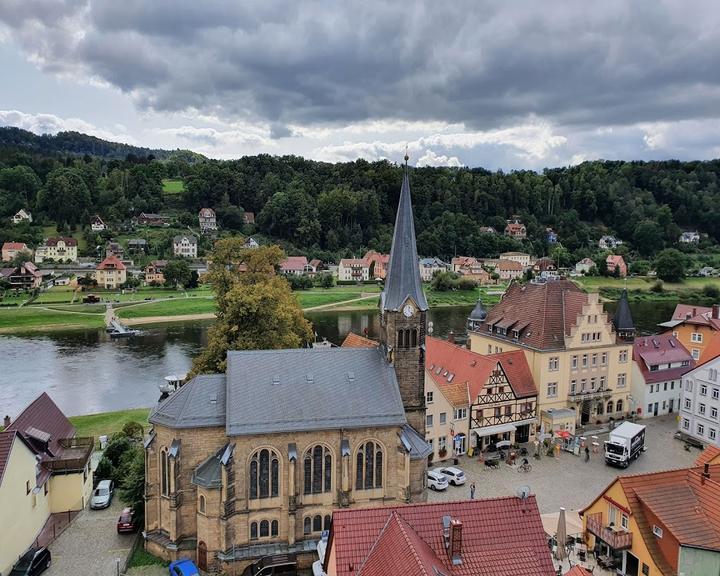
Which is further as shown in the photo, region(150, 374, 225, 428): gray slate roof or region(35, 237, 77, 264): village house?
region(35, 237, 77, 264): village house

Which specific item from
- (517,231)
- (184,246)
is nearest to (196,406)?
(184,246)

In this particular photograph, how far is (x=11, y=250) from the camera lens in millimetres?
131500

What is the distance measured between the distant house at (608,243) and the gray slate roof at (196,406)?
183m

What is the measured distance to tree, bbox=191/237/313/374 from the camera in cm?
4006

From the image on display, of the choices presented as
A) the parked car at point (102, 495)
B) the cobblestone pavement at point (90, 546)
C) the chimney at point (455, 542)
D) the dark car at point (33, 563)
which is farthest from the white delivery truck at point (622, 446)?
the dark car at point (33, 563)

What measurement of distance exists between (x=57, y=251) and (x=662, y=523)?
14097cm

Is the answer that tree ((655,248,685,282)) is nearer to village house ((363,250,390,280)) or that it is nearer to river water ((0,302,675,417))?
river water ((0,302,675,417))

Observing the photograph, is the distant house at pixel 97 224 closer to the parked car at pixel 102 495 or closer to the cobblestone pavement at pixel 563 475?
the parked car at pixel 102 495

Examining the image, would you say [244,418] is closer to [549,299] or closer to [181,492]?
[181,492]

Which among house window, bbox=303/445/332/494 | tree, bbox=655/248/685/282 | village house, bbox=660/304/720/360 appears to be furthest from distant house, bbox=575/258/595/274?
house window, bbox=303/445/332/494

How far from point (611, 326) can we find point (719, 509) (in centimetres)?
2416

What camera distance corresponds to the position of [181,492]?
26.2 m

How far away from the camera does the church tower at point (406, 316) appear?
99.9ft

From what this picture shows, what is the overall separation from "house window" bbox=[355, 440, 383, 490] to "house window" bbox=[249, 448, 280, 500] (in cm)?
394
